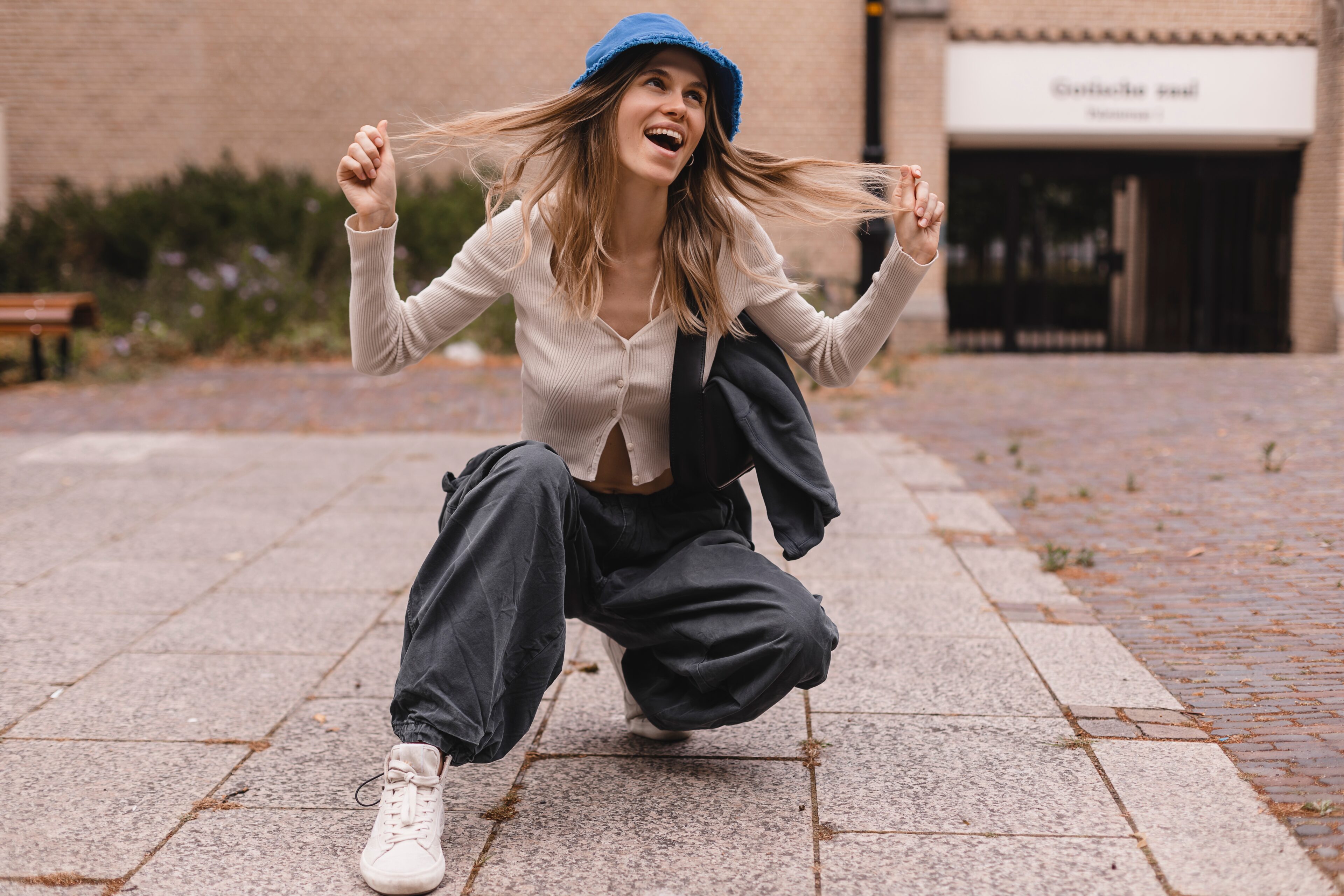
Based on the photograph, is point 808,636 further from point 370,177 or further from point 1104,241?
point 1104,241

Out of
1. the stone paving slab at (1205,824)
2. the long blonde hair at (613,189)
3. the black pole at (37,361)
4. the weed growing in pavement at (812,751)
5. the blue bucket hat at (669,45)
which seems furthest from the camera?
the black pole at (37,361)

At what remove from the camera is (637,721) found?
10.8 feet

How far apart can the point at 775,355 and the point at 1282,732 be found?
159 centimetres

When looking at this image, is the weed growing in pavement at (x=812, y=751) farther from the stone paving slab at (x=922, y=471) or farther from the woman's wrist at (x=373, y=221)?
the stone paving slab at (x=922, y=471)

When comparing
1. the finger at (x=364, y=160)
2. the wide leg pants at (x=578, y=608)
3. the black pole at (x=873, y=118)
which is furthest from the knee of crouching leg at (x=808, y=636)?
the black pole at (x=873, y=118)

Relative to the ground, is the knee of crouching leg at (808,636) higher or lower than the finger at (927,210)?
lower

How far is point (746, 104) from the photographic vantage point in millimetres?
15344

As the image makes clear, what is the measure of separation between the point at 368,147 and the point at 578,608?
113 centimetres

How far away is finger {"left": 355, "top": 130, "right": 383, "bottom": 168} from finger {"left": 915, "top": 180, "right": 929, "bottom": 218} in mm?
1167

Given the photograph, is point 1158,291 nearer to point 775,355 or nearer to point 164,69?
point 164,69

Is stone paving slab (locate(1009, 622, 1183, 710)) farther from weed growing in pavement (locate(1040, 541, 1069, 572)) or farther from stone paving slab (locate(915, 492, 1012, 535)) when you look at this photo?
stone paving slab (locate(915, 492, 1012, 535))

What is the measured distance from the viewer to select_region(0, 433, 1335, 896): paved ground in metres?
2.54

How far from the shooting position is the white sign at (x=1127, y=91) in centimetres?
1502

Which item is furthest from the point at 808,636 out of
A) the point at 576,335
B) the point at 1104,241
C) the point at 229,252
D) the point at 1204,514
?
the point at 1104,241
